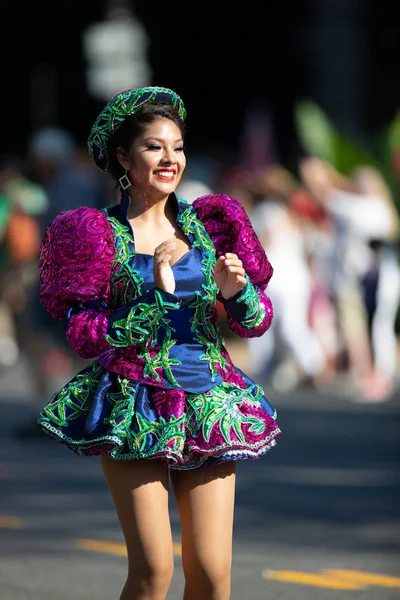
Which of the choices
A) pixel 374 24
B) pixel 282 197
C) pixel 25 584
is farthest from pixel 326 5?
pixel 25 584

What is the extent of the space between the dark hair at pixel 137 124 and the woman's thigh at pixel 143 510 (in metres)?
0.91

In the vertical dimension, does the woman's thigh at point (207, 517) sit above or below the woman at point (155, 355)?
below

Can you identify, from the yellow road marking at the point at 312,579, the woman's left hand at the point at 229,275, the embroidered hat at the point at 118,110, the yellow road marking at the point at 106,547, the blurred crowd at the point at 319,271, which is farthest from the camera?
the blurred crowd at the point at 319,271

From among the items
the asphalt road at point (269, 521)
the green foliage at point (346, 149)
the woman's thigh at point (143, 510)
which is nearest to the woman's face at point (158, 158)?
the woman's thigh at point (143, 510)

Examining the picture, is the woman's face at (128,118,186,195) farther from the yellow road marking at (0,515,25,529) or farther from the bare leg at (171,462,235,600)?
the yellow road marking at (0,515,25,529)

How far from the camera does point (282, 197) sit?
14992 millimetres

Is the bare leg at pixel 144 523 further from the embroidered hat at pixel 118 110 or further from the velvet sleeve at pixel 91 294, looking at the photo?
the embroidered hat at pixel 118 110

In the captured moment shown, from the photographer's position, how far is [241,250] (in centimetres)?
499

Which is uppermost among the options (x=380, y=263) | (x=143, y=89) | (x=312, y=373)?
(x=143, y=89)

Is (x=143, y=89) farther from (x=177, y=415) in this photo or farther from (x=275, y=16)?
(x=275, y=16)

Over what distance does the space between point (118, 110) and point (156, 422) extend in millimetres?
940

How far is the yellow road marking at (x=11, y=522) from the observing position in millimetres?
8117

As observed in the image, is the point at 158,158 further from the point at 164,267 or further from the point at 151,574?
the point at 151,574

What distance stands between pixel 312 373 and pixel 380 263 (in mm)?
1143
